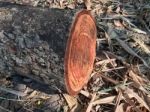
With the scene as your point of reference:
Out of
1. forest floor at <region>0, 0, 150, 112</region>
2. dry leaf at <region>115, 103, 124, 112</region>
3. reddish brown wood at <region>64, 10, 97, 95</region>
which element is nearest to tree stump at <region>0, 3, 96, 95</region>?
reddish brown wood at <region>64, 10, 97, 95</region>

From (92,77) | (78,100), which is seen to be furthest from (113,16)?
(78,100)

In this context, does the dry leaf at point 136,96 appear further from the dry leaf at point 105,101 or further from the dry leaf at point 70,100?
the dry leaf at point 70,100

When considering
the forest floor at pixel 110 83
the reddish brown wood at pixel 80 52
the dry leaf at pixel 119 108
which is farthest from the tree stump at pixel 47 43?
the dry leaf at pixel 119 108

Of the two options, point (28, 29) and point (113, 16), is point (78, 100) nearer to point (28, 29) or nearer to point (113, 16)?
point (28, 29)

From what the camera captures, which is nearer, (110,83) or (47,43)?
(47,43)

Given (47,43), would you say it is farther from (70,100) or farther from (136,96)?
(136,96)

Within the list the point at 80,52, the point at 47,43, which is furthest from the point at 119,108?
the point at 47,43
